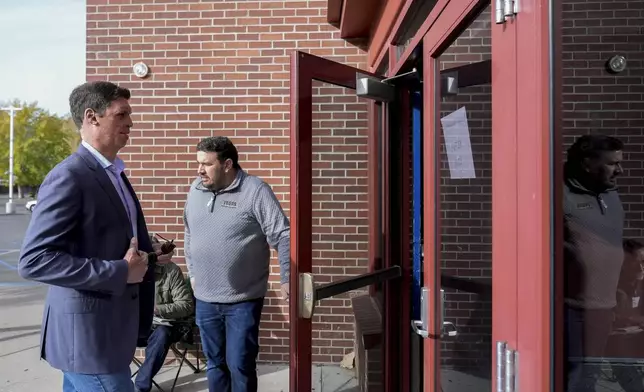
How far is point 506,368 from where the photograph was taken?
138 centimetres

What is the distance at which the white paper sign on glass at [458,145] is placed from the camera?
1.97m

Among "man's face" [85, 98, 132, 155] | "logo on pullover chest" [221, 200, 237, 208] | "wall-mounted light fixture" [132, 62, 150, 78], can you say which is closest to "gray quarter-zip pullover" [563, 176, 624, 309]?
"man's face" [85, 98, 132, 155]

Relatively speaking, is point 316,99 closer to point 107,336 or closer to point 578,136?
point 107,336

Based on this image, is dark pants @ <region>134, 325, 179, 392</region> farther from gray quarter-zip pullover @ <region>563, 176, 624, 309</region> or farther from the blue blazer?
gray quarter-zip pullover @ <region>563, 176, 624, 309</region>

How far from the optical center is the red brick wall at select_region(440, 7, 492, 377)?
5.65 feet

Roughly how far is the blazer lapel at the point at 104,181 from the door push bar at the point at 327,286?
0.76 meters

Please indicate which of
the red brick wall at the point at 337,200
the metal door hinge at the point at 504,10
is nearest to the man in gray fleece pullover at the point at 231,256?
the red brick wall at the point at 337,200

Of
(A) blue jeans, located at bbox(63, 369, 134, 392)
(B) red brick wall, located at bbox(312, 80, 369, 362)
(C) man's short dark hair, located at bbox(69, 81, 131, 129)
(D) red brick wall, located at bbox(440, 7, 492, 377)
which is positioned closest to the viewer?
(D) red brick wall, located at bbox(440, 7, 492, 377)

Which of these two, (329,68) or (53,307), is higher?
(329,68)

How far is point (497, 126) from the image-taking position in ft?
4.82

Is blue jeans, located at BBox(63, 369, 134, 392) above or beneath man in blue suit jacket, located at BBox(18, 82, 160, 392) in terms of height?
beneath

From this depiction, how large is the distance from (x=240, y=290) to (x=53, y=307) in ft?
4.80

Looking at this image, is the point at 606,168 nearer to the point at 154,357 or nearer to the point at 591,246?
the point at 591,246

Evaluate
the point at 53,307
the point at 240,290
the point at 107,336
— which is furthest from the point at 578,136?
the point at 240,290
